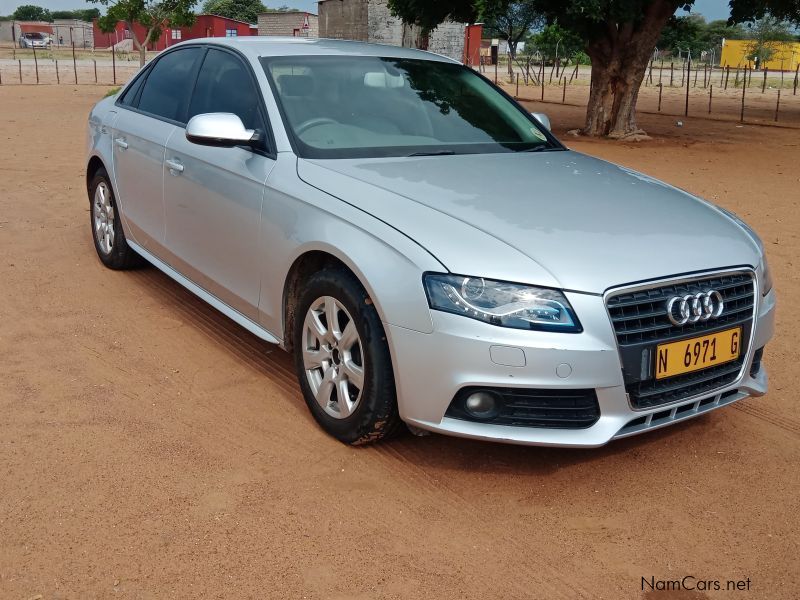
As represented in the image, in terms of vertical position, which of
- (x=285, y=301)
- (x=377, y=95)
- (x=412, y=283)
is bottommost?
(x=285, y=301)

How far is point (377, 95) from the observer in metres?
4.57

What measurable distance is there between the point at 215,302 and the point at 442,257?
187cm

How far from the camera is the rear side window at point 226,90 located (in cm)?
443

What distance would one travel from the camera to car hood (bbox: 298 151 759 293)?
3199 mm

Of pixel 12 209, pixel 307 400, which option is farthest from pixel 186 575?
pixel 12 209

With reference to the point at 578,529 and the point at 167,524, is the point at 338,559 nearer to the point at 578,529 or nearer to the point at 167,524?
the point at 167,524

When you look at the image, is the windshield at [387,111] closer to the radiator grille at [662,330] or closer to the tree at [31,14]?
the radiator grille at [662,330]

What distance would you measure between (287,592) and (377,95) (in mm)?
2646

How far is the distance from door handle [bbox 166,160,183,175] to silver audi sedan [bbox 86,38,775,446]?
0.02 meters

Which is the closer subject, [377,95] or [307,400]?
[307,400]

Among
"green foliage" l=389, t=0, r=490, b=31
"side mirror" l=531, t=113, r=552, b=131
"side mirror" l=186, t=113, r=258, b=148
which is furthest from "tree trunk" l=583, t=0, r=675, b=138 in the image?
"side mirror" l=186, t=113, r=258, b=148

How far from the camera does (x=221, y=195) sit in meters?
4.45

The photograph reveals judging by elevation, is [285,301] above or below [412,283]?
below

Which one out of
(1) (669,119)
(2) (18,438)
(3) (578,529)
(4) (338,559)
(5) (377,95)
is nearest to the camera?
(4) (338,559)
